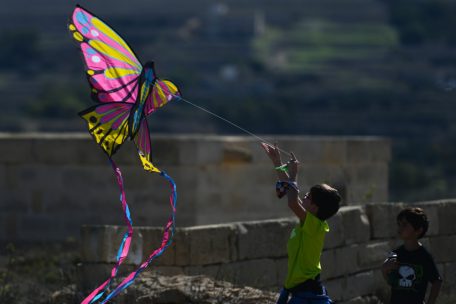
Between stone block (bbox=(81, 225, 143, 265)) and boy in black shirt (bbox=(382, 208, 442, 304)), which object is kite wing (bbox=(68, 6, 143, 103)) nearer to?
boy in black shirt (bbox=(382, 208, 442, 304))

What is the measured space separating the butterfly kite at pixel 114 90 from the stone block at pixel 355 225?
319 centimetres

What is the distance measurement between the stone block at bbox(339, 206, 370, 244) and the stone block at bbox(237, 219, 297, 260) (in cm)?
47

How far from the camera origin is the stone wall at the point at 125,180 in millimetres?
16297

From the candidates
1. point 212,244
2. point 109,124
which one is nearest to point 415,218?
point 109,124

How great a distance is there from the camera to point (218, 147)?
650 inches

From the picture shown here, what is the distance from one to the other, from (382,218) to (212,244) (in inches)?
70.9

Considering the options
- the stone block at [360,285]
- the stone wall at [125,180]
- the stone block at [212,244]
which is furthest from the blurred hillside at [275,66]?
the stone block at [212,244]

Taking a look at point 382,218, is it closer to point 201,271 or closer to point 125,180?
point 201,271

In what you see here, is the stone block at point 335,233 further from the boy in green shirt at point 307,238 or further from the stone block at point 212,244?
the boy in green shirt at point 307,238

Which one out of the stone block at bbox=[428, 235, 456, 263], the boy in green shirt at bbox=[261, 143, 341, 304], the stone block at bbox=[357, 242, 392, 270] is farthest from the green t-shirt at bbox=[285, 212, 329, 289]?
the stone block at bbox=[428, 235, 456, 263]

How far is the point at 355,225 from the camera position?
39.2 ft

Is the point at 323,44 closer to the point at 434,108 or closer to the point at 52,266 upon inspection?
the point at 434,108

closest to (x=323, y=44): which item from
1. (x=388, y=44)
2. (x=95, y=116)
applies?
(x=388, y=44)

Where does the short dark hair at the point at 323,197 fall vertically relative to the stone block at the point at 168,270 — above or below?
above
